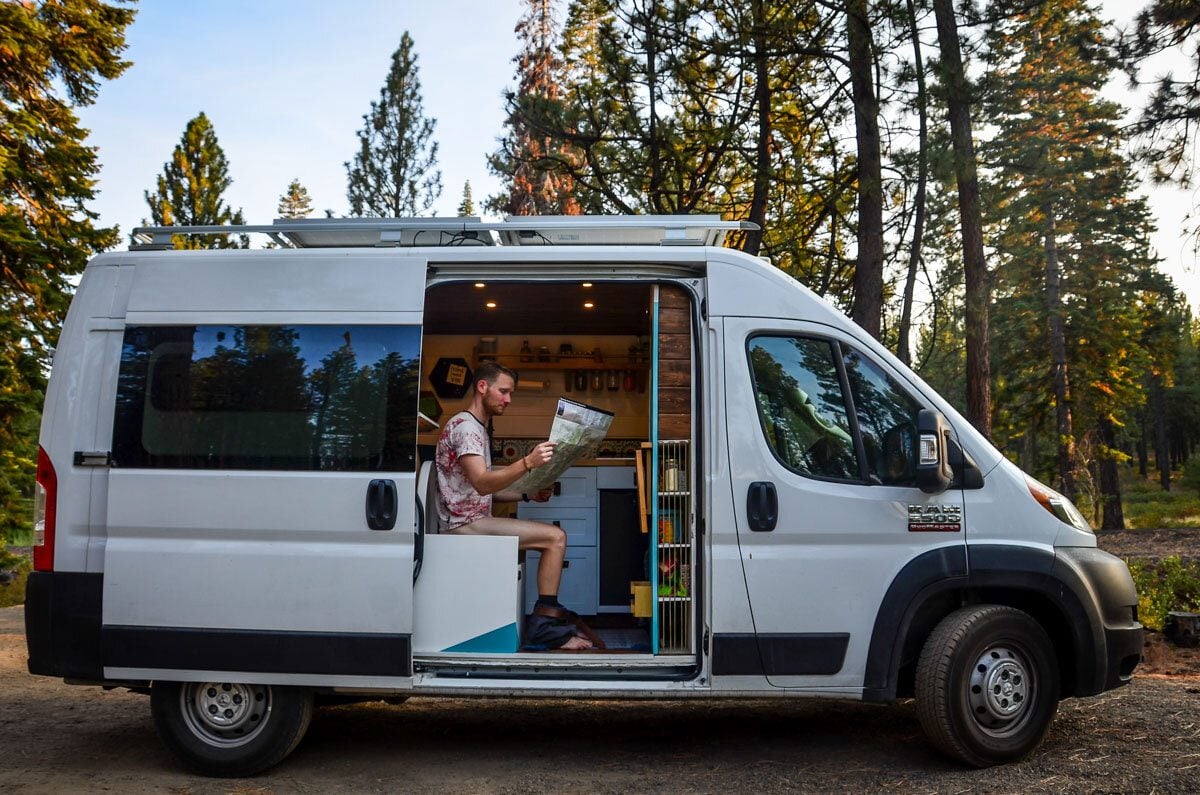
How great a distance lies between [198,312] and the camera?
16.0 ft

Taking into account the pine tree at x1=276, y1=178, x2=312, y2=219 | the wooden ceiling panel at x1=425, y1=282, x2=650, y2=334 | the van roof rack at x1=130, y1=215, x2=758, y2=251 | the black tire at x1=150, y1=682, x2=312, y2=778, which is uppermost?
the pine tree at x1=276, y1=178, x2=312, y2=219

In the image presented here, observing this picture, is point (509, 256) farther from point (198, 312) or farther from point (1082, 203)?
point (1082, 203)

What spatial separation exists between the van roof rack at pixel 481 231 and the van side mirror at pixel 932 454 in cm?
128

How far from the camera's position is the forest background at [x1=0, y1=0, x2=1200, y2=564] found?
9703 mm

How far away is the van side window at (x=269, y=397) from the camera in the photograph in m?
4.73

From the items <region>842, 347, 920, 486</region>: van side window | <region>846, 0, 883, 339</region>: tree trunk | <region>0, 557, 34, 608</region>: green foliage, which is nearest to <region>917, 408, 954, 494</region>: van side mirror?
<region>842, 347, 920, 486</region>: van side window

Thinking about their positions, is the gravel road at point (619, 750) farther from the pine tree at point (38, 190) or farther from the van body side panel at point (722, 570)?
the pine tree at point (38, 190)

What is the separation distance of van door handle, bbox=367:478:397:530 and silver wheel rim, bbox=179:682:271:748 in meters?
1.01

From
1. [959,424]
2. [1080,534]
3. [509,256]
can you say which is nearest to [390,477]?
[509,256]

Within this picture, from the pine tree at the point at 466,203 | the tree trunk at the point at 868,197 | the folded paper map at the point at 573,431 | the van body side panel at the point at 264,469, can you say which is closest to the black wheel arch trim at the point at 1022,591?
the folded paper map at the point at 573,431

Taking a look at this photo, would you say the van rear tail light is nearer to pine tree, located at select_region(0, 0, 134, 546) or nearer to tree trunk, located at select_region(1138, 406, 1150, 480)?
pine tree, located at select_region(0, 0, 134, 546)

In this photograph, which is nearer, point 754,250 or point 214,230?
point 214,230

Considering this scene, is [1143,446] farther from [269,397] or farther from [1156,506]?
[269,397]

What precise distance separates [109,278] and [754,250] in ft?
30.9
